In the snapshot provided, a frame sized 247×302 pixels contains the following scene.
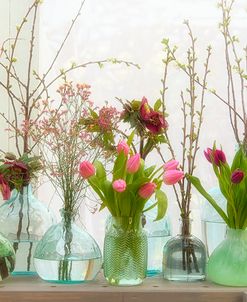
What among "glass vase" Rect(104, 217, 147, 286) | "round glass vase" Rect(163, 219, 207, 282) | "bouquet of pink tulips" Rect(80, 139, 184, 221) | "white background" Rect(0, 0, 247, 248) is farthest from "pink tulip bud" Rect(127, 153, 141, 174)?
"white background" Rect(0, 0, 247, 248)

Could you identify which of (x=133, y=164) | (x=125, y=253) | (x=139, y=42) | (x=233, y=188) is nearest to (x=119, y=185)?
(x=133, y=164)

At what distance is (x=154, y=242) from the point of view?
4.32 ft

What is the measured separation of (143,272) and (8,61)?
2.23 ft

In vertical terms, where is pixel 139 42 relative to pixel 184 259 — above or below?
above

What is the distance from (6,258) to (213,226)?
1.60 feet

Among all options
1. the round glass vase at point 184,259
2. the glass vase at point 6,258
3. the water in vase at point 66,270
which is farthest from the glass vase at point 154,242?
the glass vase at point 6,258

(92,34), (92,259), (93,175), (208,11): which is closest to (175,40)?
(208,11)

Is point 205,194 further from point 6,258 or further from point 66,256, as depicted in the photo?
point 6,258

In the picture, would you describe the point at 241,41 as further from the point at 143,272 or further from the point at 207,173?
the point at 143,272

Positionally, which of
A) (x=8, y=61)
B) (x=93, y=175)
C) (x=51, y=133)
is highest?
(x=8, y=61)
